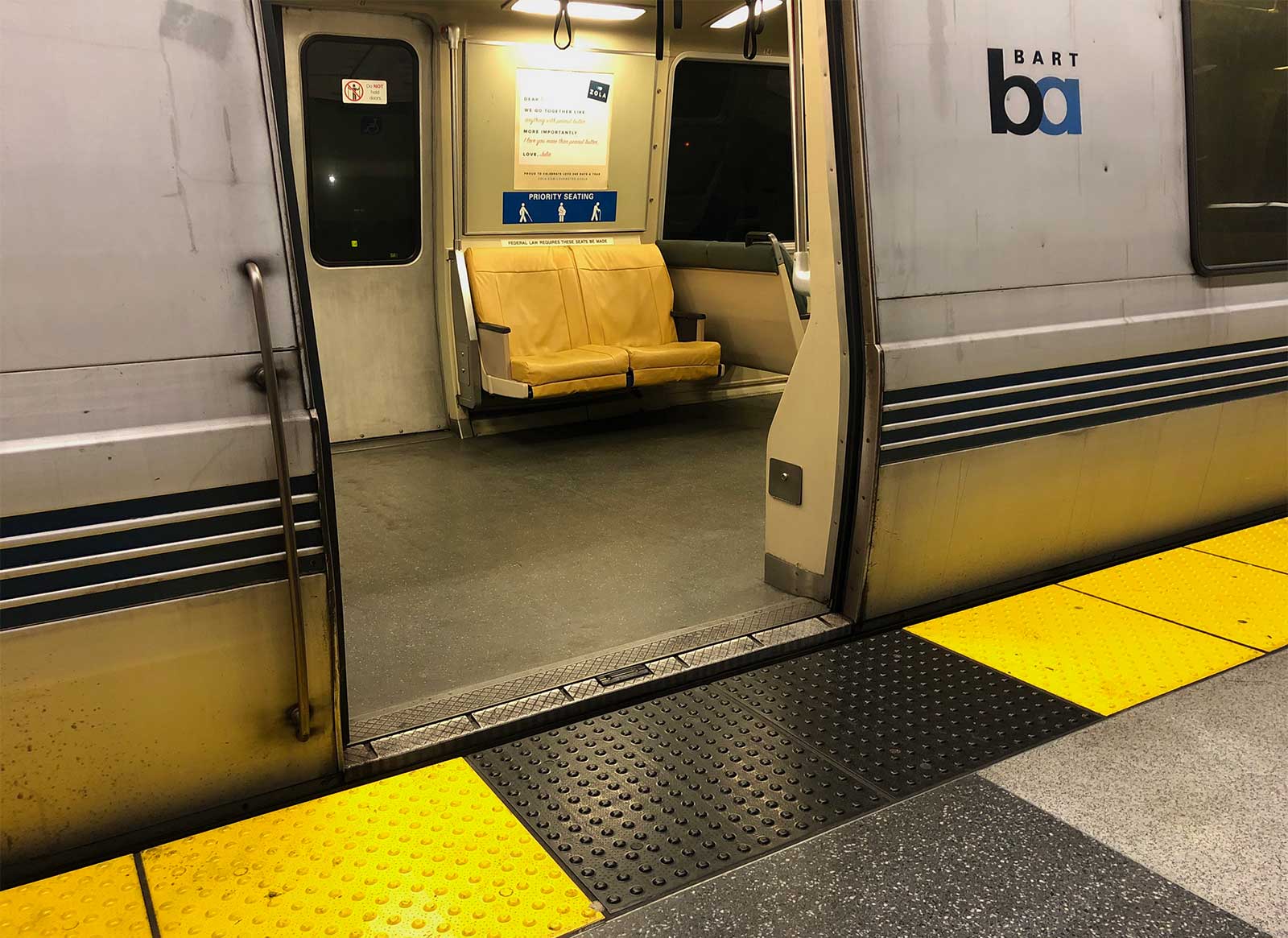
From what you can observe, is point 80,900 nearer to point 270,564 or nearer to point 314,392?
point 270,564

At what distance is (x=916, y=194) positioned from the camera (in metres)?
3.36

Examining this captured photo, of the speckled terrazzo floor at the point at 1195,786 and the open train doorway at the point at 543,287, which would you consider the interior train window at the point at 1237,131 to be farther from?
the speckled terrazzo floor at the point at 1195,786

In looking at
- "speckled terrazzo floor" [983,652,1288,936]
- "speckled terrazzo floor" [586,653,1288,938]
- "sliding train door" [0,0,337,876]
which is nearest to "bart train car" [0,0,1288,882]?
"sliding train door" [0,0,337,876]

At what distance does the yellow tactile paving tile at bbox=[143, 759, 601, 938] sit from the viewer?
2.11 metres

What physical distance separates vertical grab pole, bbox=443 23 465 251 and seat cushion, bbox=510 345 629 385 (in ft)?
3.10

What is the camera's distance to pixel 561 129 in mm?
6840

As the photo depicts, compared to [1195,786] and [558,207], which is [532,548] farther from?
[558,207]

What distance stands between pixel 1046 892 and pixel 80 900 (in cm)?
204

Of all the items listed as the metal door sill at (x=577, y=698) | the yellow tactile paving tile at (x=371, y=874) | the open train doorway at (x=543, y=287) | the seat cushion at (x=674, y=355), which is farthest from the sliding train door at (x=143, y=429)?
the seat cushion at (x=674, y=355)

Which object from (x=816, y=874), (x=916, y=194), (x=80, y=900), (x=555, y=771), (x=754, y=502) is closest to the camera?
(x=80, y=900)

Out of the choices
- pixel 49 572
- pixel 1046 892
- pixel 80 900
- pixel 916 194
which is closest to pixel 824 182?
pixel 916 194

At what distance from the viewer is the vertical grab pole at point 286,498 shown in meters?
2.27

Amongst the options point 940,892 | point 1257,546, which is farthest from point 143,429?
point 1257,546

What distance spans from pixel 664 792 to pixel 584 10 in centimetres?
527
